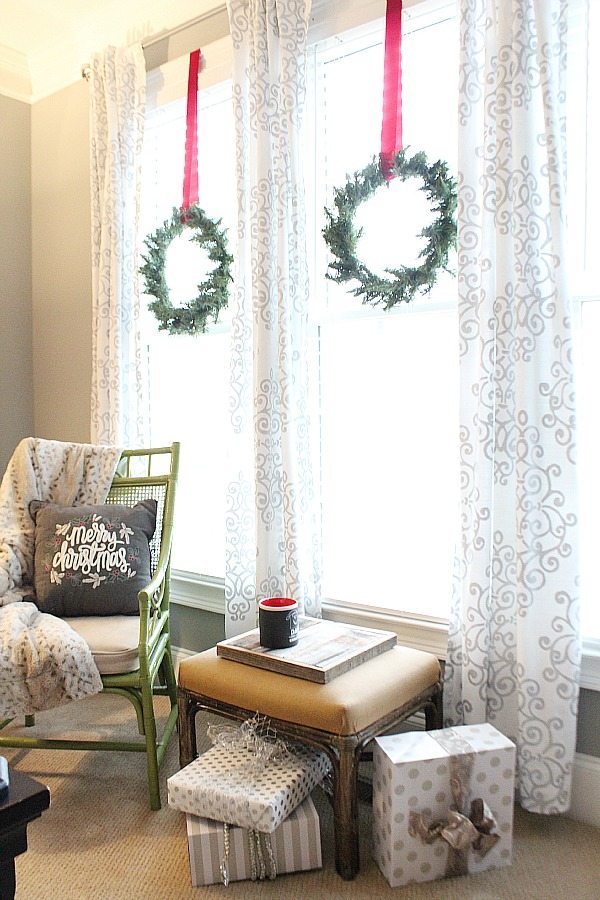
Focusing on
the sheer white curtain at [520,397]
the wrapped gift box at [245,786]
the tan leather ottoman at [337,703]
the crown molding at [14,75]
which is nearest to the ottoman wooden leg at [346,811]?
the tan leather ottoman at [337,703]

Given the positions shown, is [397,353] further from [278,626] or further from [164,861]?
[164,861]

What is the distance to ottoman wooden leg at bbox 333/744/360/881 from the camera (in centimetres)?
174

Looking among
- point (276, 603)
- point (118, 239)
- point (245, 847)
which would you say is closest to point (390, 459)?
point (276, 603)

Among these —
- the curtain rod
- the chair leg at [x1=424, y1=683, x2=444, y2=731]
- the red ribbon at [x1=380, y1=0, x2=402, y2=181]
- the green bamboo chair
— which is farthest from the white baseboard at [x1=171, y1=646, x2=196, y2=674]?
the curtain rod

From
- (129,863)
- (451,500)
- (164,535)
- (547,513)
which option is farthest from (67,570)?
(547,513)

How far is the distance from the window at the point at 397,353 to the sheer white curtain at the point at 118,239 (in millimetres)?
393

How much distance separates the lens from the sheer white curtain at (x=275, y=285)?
247cm

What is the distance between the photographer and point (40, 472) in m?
2.69

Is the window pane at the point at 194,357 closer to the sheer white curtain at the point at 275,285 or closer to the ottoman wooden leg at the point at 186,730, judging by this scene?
the sheer white curtain at the point at 275,285

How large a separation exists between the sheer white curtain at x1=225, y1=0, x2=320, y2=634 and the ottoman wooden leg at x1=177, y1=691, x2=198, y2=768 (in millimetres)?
564

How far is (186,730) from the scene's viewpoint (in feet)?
6.83

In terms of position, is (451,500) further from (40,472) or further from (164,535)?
(40,472)

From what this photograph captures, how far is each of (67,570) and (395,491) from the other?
111cm

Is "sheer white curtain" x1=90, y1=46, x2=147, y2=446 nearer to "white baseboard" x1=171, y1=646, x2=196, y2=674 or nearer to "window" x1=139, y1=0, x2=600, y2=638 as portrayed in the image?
"window" x1=139, y1=0, x2=600, y2=638
